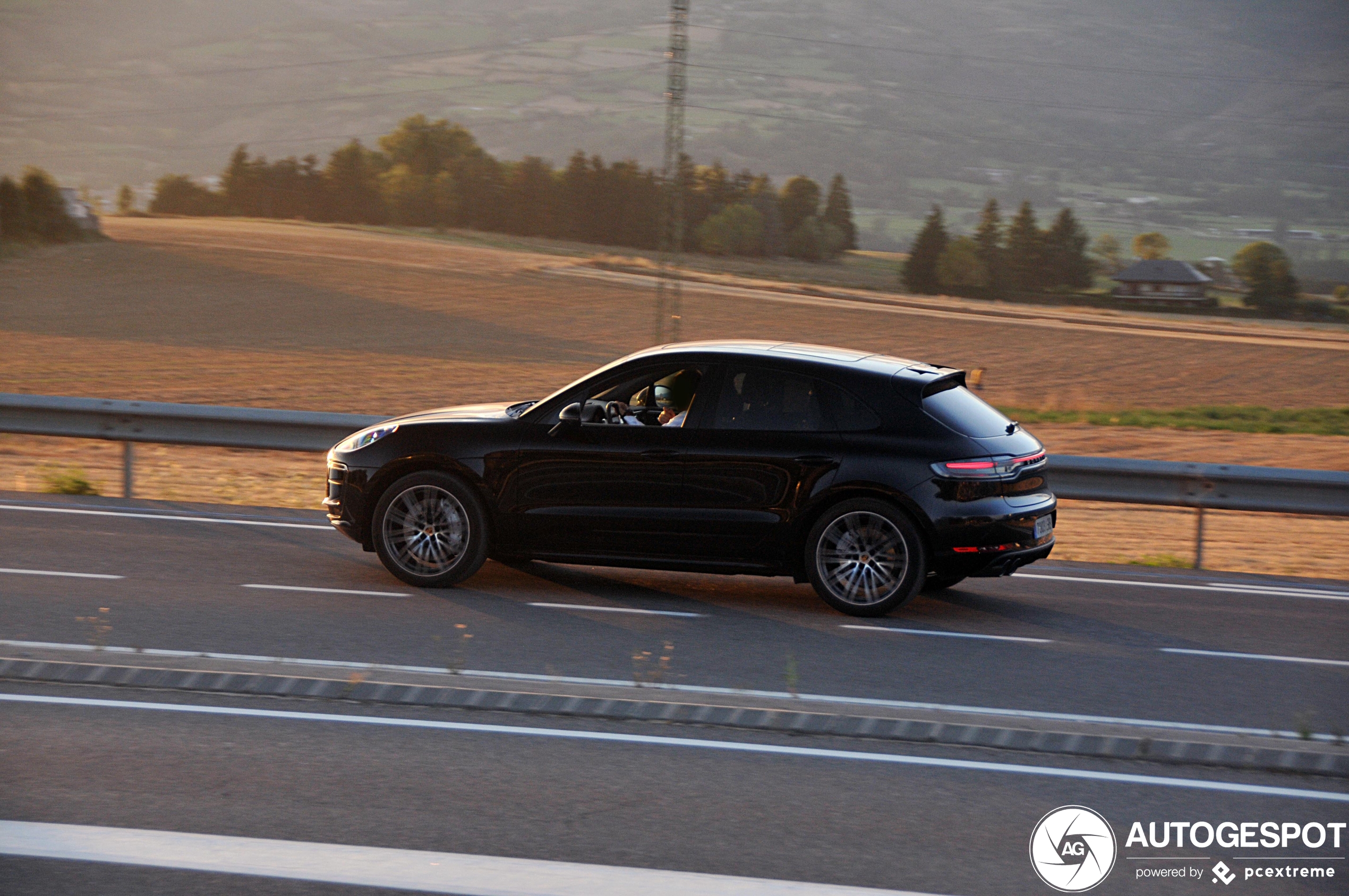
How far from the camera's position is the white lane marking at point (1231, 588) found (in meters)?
9.81

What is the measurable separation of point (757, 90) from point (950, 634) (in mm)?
78337

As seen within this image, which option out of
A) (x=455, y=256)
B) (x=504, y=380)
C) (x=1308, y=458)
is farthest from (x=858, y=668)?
(x=455, y=256)

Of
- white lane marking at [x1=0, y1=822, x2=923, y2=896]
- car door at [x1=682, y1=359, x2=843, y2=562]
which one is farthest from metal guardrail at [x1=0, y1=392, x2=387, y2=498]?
white lane marking at [x1=0, y1=822, x2=923, y2=896]

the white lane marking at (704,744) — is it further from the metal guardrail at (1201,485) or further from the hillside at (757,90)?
the hillside at (757,90)

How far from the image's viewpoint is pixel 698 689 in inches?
258

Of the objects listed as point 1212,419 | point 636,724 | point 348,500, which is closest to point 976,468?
point 636,724

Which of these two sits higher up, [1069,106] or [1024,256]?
[1069,106]

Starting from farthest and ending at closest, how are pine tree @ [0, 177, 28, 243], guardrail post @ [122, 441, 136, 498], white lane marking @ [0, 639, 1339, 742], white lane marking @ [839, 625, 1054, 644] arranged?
pine tree @ [0, 177, 28, 243]
guardrail post @ [122, 441, 136, 498]
white lane marking @ [839, 625, 1054, 644]
white lane marking @ [0, 639, 1339, 742]

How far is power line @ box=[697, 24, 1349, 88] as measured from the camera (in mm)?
88375

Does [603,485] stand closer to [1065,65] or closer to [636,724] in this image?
[636,724]

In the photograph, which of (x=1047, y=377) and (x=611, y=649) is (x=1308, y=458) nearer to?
(x=1047, y=377)

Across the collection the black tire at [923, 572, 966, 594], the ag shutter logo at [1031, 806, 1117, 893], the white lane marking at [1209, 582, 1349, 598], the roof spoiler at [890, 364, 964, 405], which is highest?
the roof spoiler at [890, 364, 964, 405]

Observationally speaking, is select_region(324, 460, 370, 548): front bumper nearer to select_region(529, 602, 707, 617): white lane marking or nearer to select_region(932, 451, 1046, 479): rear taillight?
select_region(529, 602, 707, 617): white lane marking

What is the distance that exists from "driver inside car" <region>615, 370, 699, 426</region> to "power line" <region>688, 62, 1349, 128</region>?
3062 inches
